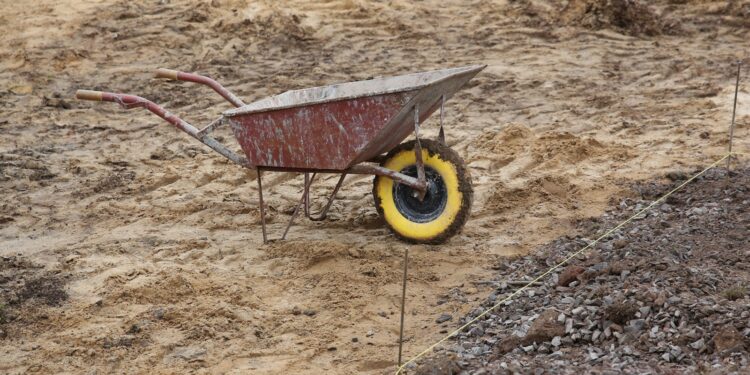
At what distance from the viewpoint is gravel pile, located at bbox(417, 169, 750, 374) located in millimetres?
3877

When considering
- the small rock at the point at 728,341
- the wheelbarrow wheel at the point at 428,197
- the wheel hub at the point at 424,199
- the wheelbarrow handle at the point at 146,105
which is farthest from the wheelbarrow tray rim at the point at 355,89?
the small rock at the point at 728,341

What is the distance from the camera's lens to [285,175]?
725cm

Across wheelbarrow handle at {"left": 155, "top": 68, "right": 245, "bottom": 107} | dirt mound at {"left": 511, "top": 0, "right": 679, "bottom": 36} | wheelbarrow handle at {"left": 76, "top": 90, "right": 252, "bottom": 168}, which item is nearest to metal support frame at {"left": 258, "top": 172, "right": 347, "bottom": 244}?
wheelbarrow handle at {"left": 76, "top": 90, "right": 252, "bottom": 168}

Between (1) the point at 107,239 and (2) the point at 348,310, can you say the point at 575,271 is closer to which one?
(2) the point at 348,310

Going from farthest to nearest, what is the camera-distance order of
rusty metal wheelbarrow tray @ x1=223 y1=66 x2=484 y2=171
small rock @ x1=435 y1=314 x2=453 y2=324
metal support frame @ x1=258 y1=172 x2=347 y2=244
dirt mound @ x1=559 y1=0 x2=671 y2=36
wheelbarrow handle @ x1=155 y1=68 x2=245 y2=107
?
dirt mound @ x1=559 y1=0 x2=671 y2=36, wheelbarrow handle @ x1=155 y1=68 x2=245 y2=107, metal support frame @ x1=258 y1=172 x2=347 y2=244, rusty metal wheelbarrow tray @ x1=223 y1=66 x2=484 y2=171, small rock @ x1=435 y1=314 x2=453 y2=324

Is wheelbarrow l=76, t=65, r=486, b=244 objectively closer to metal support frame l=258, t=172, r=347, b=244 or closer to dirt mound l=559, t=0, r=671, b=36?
metal support frame l=258, t=172, r=347, b=244

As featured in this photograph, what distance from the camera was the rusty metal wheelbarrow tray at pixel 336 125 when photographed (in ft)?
17.7

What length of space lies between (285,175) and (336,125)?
1.79 meters

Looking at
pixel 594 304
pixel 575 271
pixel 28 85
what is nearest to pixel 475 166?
pixel 575 271

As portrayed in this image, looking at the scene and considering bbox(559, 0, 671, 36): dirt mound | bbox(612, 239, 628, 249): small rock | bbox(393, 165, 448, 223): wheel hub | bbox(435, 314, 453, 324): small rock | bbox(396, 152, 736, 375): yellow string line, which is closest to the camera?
bbox(396, 152, 736, 375): yellow string line

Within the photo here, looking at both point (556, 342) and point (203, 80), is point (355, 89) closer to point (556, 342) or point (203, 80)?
point (203, 80)

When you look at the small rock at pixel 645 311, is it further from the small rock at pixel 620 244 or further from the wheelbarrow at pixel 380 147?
the wheelbarrow at pixel 380 147

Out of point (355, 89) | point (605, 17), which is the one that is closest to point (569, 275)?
point (355, 89)

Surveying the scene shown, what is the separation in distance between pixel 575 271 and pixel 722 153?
8.23 feet
